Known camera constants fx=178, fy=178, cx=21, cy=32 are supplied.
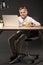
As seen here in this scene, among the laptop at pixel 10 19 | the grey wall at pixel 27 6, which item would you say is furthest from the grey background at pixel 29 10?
the laptop at pixel 10 19

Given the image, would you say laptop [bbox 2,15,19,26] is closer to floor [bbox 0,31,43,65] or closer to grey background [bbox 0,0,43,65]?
floor [bbox 0,31,43,65]

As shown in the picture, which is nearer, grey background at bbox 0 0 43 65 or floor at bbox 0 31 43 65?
floor at bbox 0 31 43 65

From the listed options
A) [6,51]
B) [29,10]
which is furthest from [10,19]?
[29,10]

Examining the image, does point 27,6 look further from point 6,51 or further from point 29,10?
point 6,51

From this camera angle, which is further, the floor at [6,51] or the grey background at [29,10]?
the grey background at [29,10]

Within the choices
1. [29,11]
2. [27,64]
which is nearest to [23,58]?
[27,64]

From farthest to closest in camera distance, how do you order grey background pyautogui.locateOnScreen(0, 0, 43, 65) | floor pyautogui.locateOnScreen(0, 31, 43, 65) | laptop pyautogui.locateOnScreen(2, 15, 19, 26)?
1. grey background pyautogui.locateOnScreen(0, 0, 43, 65)
2. floor pyautogui.locateOnScreen(0, 31, 43, 65)
3. laptop pyautogui.locateOnScreen(2, 15, 19, 26)

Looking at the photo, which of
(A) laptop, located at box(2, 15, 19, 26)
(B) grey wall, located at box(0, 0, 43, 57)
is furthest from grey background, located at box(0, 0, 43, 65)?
(A) laptop, located at box(2, 15, 19, 26)

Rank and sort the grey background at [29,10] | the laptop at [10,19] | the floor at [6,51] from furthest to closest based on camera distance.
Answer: the grey background at [29,10], the floor at [6,51], the laptop at [10,19]

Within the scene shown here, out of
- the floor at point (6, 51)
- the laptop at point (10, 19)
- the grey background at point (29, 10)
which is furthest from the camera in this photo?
the grey background at point (29, 10)

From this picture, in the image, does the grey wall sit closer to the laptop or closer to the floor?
the floor

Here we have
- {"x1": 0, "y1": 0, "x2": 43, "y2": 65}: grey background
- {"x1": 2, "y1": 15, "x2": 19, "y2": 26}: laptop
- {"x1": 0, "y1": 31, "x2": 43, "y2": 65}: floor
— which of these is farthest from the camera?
{"x1": 0, "y1": 0, "x2": 43, "y2": 65}: grey background

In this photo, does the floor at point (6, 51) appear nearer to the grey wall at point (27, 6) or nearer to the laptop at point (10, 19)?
the grey wall at point (27, 6)

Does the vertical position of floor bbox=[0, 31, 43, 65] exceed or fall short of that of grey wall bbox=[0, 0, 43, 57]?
it falls short
